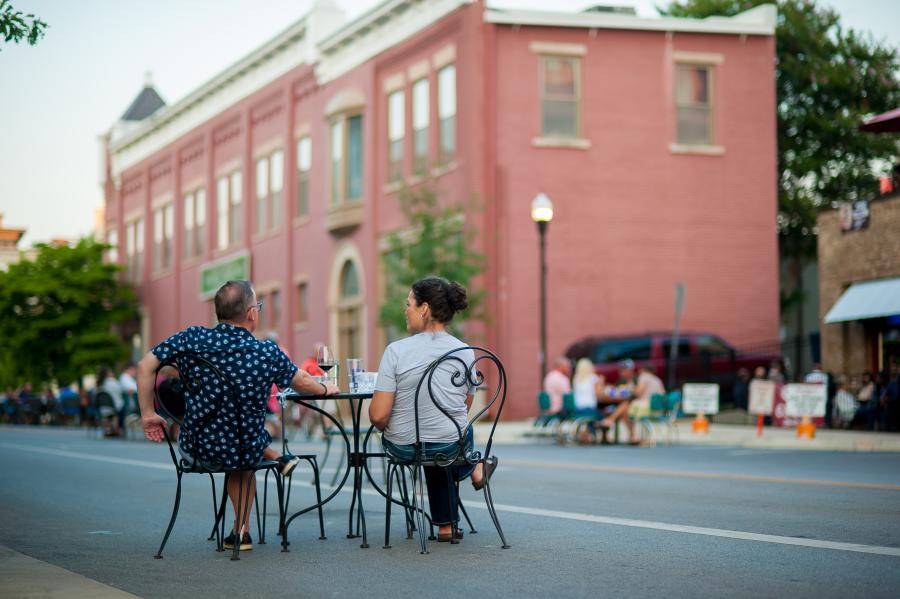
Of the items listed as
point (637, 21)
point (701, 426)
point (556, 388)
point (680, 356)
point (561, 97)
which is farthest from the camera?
point (637, 21)

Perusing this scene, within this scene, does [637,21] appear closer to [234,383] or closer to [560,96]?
[560,96]

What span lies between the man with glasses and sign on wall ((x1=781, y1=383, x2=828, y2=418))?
16.8m

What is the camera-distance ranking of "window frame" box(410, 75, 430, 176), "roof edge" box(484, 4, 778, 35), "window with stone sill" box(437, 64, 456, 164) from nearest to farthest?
"roof edge" box(484, 4, 778, 35) < "window with stone sill" box(437, 64, 456, 164) < "window frame" box(410, 75, 430, 176)

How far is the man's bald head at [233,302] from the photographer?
26.5 ft

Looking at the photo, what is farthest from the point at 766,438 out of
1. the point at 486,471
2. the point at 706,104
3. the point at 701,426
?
the point at 486,471

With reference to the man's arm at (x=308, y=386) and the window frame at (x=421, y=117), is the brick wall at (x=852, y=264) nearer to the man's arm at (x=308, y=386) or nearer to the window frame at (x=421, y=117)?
the window frame at (x=421, y=117)

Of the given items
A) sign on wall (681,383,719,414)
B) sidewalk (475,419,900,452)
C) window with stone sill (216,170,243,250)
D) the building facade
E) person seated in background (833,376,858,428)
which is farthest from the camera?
window with stone sill (216,170,243,250)

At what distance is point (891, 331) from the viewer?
98.9ft

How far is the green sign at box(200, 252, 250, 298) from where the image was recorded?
47188 mm

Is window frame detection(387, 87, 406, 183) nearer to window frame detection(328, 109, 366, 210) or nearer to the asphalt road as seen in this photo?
window frame detection(328, 109, 366, 210)

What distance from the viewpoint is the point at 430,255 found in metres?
30.8

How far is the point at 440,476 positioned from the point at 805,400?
16328 mm

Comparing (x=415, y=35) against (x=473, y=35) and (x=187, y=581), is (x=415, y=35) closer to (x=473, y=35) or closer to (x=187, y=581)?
(x=473, y=35)

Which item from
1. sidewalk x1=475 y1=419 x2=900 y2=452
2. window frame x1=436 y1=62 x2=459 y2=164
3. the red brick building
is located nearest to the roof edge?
the red brick building
